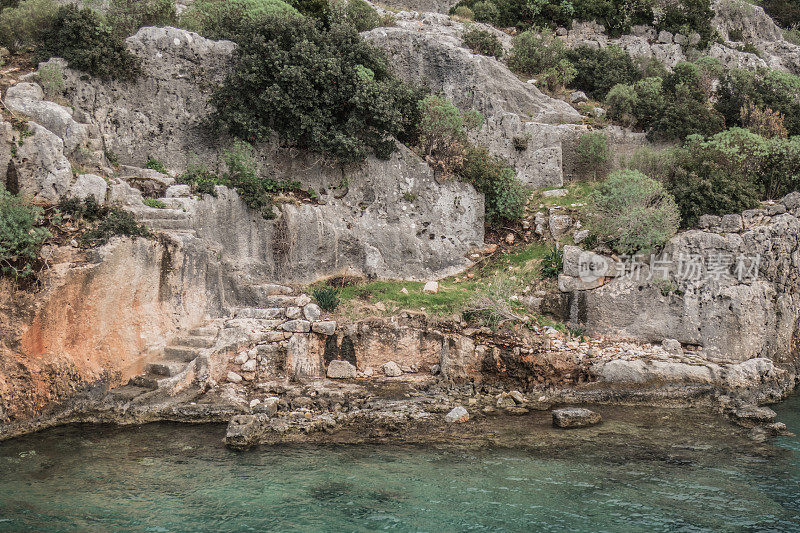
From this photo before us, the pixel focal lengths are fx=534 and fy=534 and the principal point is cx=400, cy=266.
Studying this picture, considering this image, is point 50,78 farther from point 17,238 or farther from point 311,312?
point 311,312

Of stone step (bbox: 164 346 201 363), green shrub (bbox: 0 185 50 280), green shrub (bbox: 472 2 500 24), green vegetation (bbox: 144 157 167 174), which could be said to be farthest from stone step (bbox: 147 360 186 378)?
green shrub (bbox: 472 2 500 24)

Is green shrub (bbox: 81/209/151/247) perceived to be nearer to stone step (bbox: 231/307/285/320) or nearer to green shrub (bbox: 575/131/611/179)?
stone step (bbox: 231/307/285/320)

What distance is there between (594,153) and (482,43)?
8.02 m

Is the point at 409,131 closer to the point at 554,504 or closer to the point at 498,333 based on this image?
the point at 498,333

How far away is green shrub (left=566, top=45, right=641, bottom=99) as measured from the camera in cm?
2522

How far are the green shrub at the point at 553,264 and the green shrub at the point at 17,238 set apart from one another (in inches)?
510

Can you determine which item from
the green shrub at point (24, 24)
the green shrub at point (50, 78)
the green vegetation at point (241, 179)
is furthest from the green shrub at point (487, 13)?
the green shrub at point (50, 78)

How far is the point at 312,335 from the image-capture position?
1397 cm

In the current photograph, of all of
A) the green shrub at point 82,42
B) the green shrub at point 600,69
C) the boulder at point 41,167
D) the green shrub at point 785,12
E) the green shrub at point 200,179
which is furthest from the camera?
the green shrub at point 785,12

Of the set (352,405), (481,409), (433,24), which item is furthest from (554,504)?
(433,24)

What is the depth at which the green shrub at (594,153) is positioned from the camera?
2042 centimetres

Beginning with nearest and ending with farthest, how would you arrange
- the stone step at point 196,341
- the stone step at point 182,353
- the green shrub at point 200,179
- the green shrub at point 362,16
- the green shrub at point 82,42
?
the stone step at point 182,353 < the stone step at point 196,341 < the green shrub at point 200,179 < the green shrub at point 82,42 < the green shrub at point 362,16

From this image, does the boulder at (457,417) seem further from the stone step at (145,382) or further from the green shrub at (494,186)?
the green shrub at (494,186)

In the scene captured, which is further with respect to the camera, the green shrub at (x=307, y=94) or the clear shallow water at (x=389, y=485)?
the green shrub at (x=307, y=94)
